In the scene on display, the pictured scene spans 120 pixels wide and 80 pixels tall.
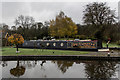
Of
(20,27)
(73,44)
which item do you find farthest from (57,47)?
(20,27)

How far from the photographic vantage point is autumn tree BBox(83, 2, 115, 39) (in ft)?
88.0

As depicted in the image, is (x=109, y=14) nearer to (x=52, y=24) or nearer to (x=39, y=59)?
(x=52, y=24)

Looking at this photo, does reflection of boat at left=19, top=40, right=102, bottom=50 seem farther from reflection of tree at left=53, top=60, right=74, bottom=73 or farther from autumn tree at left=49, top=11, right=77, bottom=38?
autumn tree at left=49, top=11, right=77, bottom=38

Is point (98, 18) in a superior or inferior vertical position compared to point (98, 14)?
inferior

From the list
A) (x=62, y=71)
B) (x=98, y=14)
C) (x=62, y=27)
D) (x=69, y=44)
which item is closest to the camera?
(x=62, y=71)

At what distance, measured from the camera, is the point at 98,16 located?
1075 inches

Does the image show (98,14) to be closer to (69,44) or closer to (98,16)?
(98,16)

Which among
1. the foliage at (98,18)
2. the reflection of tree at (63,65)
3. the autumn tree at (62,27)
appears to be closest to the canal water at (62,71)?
the reflection of tree at (63,65)

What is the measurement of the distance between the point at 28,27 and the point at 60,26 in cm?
Answer: 1559

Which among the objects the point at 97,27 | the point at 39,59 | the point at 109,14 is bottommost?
the point at 39,59

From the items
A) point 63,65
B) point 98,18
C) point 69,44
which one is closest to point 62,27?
point 98,18

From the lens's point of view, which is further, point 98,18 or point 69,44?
point 98,18

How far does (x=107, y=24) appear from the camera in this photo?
27.7m

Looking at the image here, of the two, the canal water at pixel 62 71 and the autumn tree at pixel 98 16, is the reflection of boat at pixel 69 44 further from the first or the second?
the canal water at pixel 62 71
